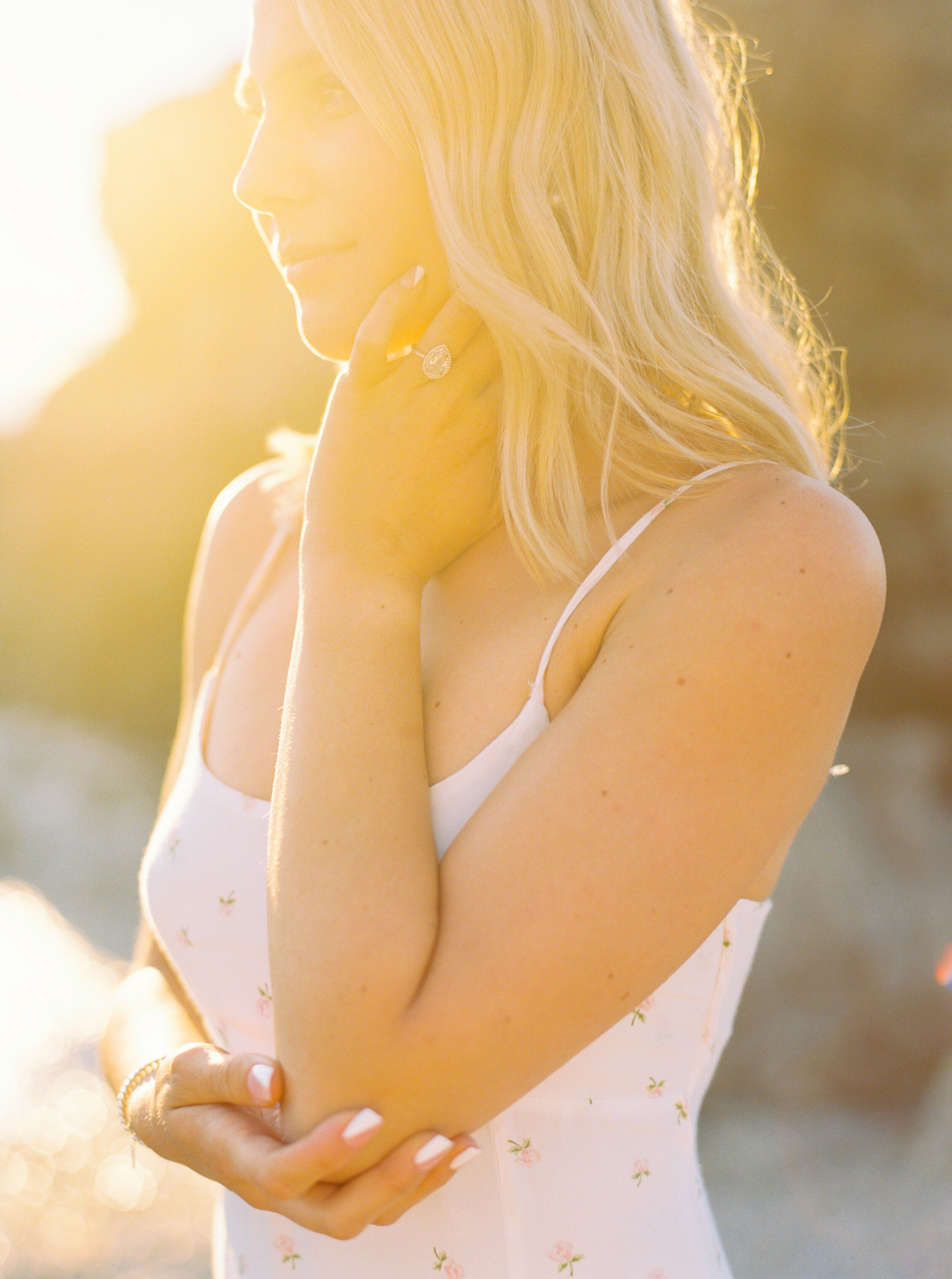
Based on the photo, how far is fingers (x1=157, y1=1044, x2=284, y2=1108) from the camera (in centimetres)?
102

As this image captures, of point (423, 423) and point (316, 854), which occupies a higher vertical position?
point (423, 423)

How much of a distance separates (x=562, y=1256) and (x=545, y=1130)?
0.14 metres

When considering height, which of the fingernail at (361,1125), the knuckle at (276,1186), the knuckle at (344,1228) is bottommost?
the knuckle at (344,1228)

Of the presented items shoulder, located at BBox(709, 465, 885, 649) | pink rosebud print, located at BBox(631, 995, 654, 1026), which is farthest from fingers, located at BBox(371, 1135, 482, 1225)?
shoulder, located at BBox(709, 465, 885, 649)

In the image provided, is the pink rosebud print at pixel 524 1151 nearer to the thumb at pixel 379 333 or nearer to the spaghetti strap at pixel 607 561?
the spaghetti strap at pixel 607 561

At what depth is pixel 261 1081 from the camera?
1021mm

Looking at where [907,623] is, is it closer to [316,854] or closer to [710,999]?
[710,999]

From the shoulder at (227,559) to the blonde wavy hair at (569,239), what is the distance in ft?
1.91

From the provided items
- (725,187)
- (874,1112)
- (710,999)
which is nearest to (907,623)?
(874,1112)

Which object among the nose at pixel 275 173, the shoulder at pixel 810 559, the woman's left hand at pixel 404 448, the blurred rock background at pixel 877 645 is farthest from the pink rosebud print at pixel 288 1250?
the blurred rock background at pixel 877 645

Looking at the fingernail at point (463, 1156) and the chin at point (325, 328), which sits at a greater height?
the chin at point (325, 328)

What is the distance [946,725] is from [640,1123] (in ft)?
13.6

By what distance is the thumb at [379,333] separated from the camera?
126cm

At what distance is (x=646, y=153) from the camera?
1.40 metres
